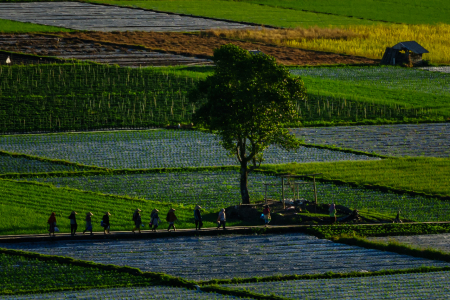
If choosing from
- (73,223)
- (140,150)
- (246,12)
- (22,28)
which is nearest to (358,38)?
(246,12)

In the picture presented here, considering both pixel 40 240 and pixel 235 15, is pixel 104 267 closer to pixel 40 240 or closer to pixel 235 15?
pixel 40 240

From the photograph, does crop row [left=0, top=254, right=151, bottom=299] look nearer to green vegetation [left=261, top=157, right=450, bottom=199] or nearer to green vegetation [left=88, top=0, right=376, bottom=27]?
green vegetation [left=261, top=157, right=450, bottom=199]

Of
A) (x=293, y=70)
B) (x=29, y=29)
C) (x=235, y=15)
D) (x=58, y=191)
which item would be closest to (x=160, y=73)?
(x=293, y=70)

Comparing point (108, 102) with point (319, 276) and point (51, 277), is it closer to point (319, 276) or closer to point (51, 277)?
point (51, 277)

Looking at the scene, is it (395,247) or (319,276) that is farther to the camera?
(395,247)

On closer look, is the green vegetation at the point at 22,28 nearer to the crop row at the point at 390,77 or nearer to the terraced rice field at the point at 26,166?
the crop row at the point at 390,77

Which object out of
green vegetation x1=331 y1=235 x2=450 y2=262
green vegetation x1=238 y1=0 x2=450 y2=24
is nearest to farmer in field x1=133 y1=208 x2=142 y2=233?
green vegetation x1=331 y1=235 x2=450 y2=262
